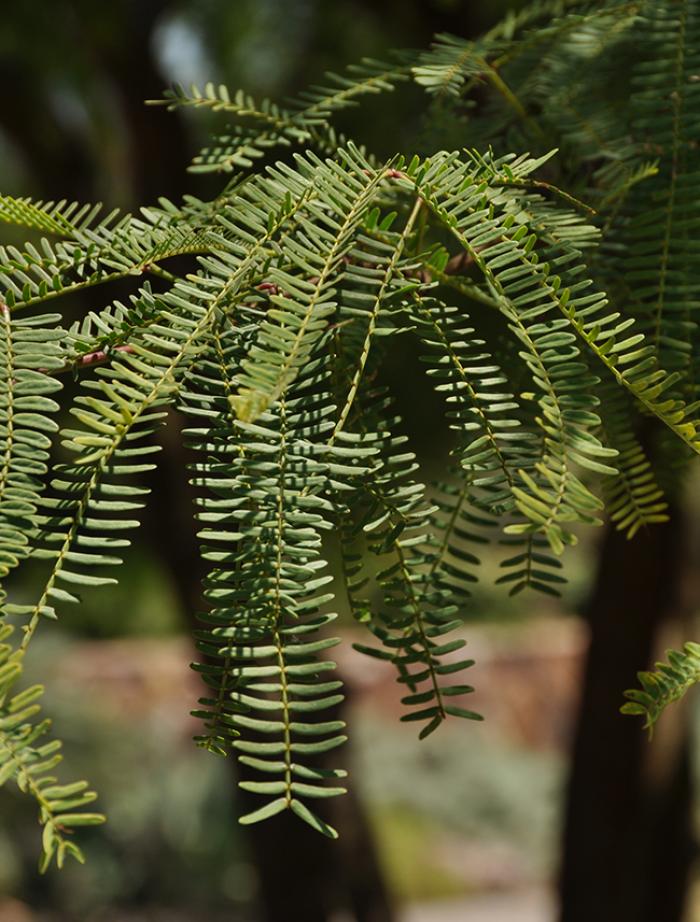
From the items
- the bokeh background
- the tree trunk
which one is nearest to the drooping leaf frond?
the bokeh background

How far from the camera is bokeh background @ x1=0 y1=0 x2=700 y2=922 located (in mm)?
1924

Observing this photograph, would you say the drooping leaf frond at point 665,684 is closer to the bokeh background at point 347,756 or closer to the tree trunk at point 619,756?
the bokeh background at point 347,756

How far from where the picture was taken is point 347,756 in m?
2.45

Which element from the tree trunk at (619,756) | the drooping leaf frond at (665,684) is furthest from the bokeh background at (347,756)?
the drooping leaf frond at (665,684)

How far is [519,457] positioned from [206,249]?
0.17 m

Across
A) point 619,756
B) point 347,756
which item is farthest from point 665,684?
point 347,756

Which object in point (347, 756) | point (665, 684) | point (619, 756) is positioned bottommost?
point (347, 756)

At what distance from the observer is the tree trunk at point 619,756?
183 centimetres

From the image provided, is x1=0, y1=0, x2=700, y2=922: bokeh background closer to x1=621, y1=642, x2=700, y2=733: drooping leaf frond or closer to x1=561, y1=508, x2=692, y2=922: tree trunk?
x1=561, y1=508, x2=692, y2=922: tree trunk

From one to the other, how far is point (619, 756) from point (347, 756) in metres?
0.75

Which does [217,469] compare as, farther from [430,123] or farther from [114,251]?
[430,123]

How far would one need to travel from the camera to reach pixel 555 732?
6.00 metres

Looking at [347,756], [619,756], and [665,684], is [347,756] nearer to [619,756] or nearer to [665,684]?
[619,756]

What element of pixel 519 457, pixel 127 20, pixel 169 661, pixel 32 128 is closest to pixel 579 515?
pixel 519 457
